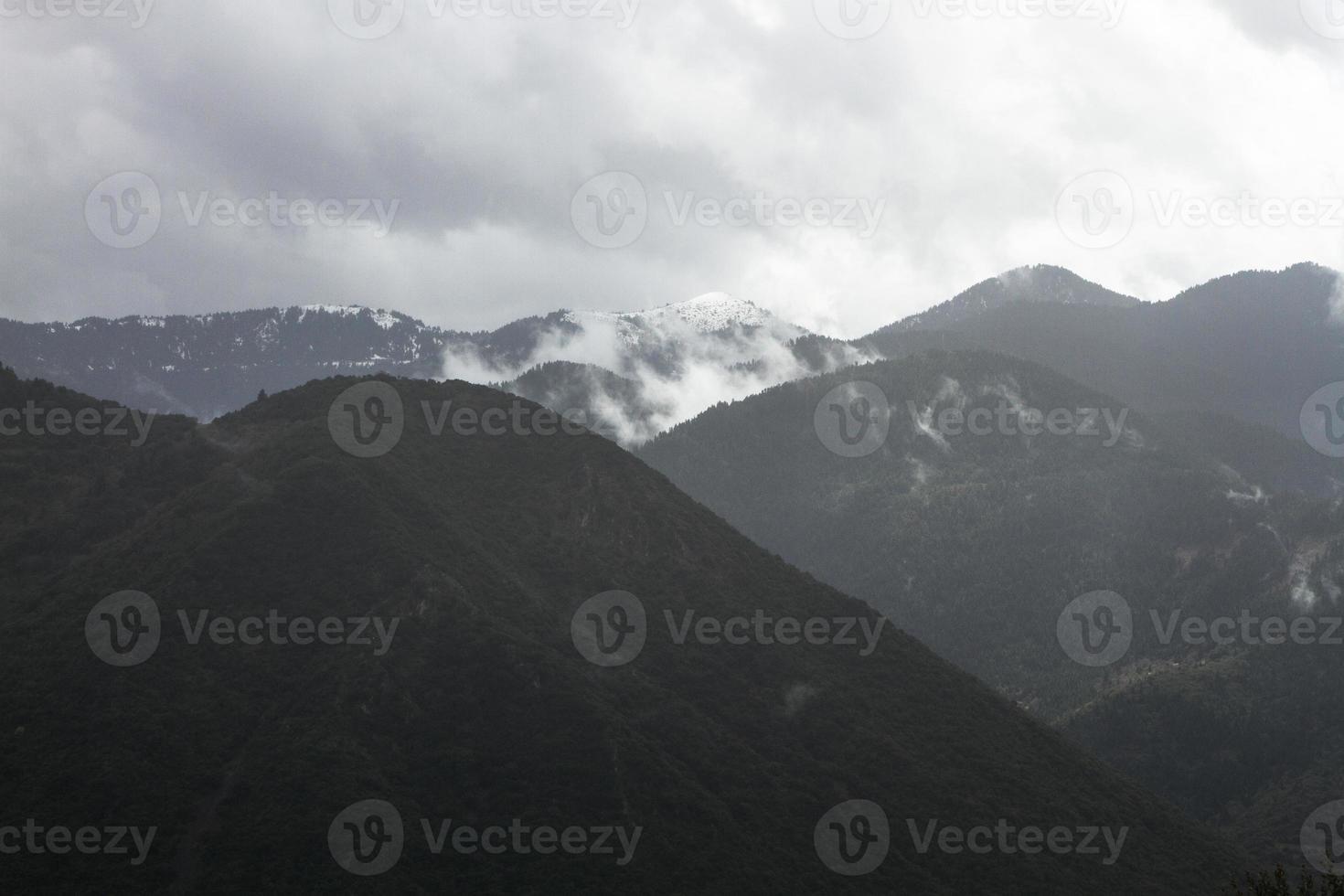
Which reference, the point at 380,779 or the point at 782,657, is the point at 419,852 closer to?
the point at 380,779

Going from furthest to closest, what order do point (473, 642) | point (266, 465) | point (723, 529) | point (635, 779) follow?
point (723, 529) < point (266, 465) < point (473, 642) < point (635, 779)

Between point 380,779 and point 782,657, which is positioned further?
point 782,657

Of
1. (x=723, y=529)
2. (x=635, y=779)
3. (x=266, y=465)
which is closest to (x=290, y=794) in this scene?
(x=635, y=779)

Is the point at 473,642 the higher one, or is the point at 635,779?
the point at 473,642

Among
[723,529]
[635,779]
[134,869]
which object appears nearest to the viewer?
[134,869]

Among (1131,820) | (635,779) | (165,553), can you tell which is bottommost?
(1131,820)

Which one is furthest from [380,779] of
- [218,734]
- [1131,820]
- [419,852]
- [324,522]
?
[1131,820]
